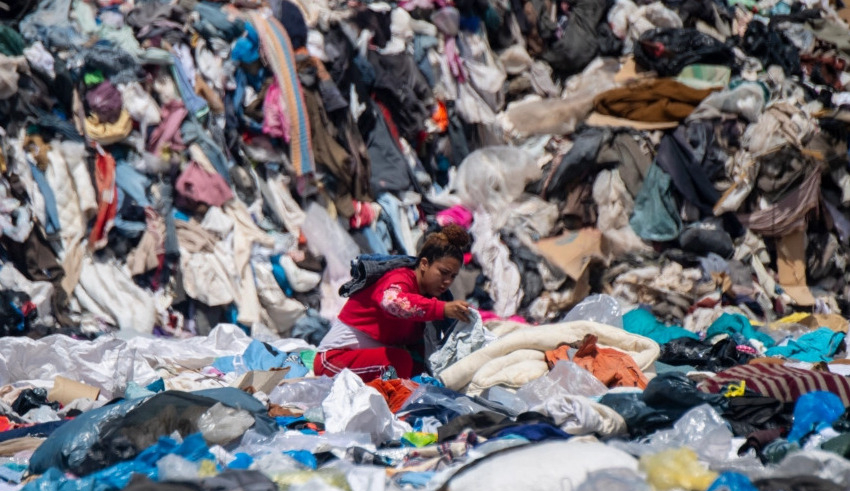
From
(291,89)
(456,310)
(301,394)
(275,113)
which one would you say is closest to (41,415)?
(301,394)

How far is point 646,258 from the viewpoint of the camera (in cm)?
791

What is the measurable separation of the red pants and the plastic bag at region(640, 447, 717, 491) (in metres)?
1.76

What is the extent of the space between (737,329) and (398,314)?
111 inches

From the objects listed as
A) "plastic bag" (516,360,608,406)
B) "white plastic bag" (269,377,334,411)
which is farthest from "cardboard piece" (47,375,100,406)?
"plastic bag" (516,360,608,406)

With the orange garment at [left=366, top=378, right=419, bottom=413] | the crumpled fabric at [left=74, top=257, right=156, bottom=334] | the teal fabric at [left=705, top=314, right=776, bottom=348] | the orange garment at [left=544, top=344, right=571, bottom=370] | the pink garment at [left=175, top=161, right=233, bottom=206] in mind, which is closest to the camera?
the orange garment at [left=366, top=378, right=419, bottom=413]

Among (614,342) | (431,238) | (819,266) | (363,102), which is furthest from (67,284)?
(819,266)

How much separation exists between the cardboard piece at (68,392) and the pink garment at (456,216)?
11.5 feet

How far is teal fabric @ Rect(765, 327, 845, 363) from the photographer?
576cm

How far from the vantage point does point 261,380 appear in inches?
189

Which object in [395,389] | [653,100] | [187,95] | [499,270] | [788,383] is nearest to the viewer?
[788,383]

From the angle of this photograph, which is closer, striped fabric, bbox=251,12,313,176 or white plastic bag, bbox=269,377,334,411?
white plastic bag, bbox=269,377,334,411

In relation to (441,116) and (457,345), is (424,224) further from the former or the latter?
(457,345)

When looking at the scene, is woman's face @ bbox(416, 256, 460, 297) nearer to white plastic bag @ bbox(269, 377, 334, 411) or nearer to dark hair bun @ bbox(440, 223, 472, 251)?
dark hair bun @ bbox(440, 223, 472, 251)

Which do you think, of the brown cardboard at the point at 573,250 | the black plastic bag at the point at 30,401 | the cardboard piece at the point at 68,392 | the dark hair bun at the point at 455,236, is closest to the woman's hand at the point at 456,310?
the dark hair bun at the point at 455,236
